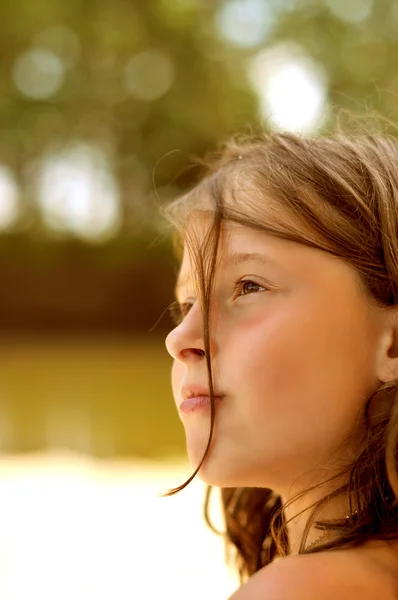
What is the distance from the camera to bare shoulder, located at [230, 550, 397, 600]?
29.6 inches

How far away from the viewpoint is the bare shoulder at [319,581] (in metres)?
0.75

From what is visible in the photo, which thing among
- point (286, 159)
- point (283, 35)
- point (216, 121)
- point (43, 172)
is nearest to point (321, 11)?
point (283, 35)

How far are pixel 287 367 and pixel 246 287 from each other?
120 mm

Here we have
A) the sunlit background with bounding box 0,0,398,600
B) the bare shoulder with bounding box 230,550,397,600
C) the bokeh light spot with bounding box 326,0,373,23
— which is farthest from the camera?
the bokeh light spot with bounding box 326,0,373,23

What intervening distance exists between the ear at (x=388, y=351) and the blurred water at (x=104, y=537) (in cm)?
102

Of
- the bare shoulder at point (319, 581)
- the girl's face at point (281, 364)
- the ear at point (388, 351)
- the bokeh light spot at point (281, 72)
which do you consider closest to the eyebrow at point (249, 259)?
the girl's face at point (281, 364)

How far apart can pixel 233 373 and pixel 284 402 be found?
0.21 ft

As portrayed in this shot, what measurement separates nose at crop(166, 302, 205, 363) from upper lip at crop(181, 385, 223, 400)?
0.11 ft

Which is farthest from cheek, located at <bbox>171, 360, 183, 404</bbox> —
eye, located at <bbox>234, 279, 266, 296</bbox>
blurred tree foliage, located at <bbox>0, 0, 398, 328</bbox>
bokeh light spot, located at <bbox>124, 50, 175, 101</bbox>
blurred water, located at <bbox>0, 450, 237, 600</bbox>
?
bokeh light spot, located at <bbox>124, 50, 175, 101</bbox>

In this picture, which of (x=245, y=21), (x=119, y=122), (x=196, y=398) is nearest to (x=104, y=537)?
(x=196, y=398)

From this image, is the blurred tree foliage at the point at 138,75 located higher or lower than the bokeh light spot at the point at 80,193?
higher

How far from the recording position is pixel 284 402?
37.8 inches

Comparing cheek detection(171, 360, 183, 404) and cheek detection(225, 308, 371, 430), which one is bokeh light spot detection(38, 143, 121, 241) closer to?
cheek detection(171, 360, 183, 404)

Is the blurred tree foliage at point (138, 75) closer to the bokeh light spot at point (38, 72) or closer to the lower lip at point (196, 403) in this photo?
the bokeh light spot at point (38, 72)
